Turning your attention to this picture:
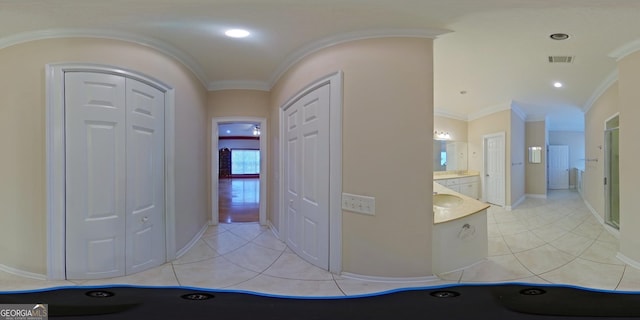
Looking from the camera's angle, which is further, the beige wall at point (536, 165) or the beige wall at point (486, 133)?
the beige wall at point (536, 165)

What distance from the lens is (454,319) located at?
4.39 feet

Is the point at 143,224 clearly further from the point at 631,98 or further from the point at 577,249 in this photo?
the point at 631,98

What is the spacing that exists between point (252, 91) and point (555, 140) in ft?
32.5

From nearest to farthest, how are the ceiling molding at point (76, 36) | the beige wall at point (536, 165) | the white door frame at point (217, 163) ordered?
the ceiling molding at point (76, 36)
the white door frame at point (217, 163)
the beige wall at point (536, 165)

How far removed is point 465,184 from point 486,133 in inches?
48.6

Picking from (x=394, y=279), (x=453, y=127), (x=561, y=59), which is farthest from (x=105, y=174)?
(x=453, y=127)

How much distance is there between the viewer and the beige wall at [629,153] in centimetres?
241

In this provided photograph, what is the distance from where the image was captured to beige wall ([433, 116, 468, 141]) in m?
5.33

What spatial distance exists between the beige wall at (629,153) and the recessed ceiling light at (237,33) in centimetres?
335

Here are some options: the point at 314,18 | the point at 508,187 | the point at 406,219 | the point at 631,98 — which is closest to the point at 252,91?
the point at 314,18

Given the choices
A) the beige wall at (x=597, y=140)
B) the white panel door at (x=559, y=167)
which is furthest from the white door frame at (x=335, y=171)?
the white panel door at (x=559, y=167)

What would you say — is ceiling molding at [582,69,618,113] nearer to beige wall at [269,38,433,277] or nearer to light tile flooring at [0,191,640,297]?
light tile flooring at [0,191,640,297]

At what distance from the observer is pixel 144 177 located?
7.88 feet

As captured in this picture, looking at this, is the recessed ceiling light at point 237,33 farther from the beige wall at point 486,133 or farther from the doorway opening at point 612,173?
the beige wall at point 486,133
